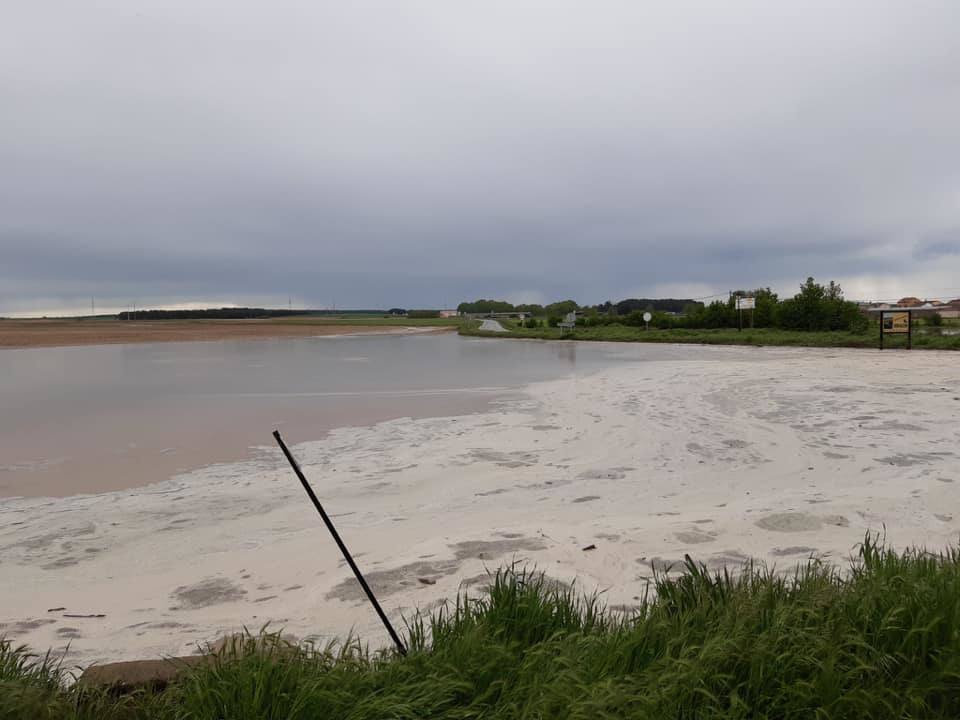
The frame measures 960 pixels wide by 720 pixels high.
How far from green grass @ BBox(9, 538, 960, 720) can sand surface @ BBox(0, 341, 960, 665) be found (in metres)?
1.03

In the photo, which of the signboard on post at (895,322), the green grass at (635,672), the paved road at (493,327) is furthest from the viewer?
the paved road at (493,327)

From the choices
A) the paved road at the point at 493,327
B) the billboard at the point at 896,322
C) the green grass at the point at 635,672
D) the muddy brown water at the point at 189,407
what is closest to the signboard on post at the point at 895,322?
the billboard at the point at 896,322

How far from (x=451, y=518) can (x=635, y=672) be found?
3.33 meters

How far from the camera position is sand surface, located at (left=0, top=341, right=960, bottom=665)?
393cm

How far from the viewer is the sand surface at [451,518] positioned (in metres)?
3.93

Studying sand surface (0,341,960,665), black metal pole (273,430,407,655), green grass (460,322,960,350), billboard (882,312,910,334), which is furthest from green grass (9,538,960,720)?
billboard (882,312,910,334)

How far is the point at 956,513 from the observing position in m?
5.13

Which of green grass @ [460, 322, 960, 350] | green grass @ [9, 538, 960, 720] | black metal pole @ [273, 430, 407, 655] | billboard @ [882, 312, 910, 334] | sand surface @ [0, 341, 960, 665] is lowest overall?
sand surface @ [0, 341, 960, 665]

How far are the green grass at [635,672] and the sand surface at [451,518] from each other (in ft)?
3.37

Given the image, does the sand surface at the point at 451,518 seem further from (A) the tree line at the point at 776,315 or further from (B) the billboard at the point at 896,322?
(A) the tree line at the point at 776,315

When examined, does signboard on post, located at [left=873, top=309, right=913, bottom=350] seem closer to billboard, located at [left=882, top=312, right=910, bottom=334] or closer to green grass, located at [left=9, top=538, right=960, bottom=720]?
billboard, located at [left=882, top=312, right=910, bottom=334]

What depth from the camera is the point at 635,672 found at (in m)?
2.40

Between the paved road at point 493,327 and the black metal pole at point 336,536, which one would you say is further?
the paved road at point 493,327

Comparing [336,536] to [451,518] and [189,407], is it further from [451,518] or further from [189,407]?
[189,407]
